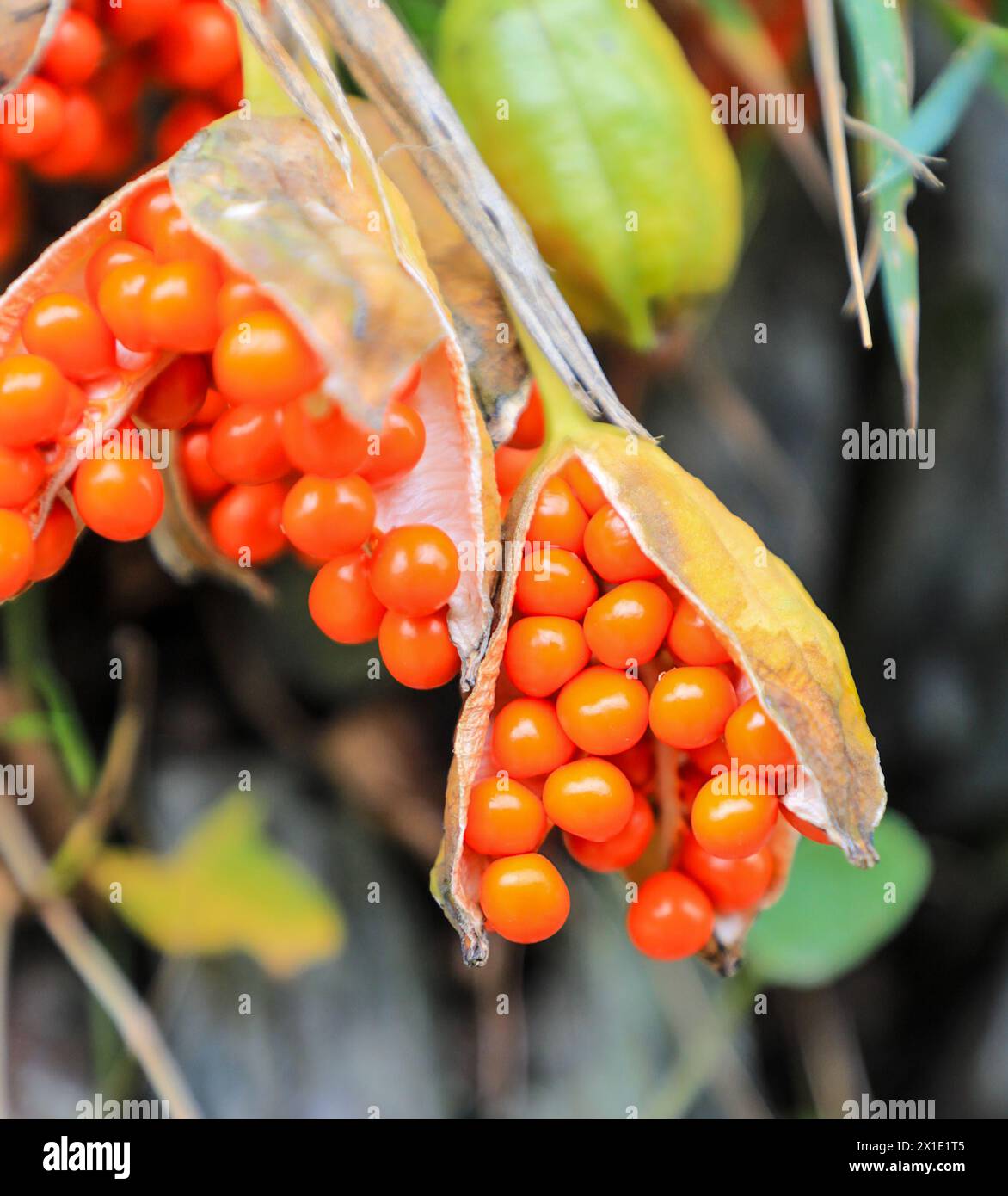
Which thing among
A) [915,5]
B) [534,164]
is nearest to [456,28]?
[534,164]

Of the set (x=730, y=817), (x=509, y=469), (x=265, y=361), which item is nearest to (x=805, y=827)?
(x=730, y=817)

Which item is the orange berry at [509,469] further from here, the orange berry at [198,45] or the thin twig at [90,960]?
the thin twig at [90,960]

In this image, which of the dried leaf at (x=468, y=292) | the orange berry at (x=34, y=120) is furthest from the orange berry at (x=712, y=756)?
the orange berry at (x=34, y=120)

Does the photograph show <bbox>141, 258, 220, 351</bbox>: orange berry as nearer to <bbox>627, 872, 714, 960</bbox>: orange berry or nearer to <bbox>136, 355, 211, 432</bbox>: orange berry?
<bbox>136, 355, 211, 432</bbox>: orange berry

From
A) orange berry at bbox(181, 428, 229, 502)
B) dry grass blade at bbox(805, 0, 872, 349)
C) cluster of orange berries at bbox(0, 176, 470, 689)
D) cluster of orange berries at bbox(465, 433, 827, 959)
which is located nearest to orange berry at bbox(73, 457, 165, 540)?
cluster of orange berries at bbox(0, 176, 470, 689)

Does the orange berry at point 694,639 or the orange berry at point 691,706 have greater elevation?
the orange berry at point 694,639

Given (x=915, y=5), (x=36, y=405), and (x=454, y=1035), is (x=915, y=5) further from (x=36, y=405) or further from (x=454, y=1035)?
(x=454, y=1035)
